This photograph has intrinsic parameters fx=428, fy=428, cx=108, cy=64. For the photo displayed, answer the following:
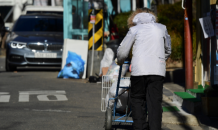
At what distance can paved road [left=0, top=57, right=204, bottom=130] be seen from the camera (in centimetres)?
587

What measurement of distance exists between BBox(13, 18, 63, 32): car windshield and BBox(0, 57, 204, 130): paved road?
340 cm

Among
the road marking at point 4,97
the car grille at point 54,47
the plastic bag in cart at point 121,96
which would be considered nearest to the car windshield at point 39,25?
the car grille at point 54,47

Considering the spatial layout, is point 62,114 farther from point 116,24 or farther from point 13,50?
point 116,24

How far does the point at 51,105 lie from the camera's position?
7.45 m

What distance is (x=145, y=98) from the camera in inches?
181

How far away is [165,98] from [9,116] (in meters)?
3.06

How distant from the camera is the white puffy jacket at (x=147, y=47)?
435 cm

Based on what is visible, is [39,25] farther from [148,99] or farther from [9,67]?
[148,99]

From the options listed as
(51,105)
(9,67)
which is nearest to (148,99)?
(51,105)

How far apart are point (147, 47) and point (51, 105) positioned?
3.48m

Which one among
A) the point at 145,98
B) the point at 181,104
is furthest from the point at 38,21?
the point at 145,98

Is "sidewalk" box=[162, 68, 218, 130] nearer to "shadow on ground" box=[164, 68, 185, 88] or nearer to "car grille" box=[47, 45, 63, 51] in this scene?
"shadow on ground" box=[164, 68, 185, 88]

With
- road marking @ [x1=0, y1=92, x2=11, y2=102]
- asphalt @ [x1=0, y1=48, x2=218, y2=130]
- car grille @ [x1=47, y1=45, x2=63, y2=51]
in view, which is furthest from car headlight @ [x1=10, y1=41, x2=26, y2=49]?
asphalt @ [x1=0, y1=48, x2=218, y2=130]

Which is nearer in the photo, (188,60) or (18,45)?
(188,60)
